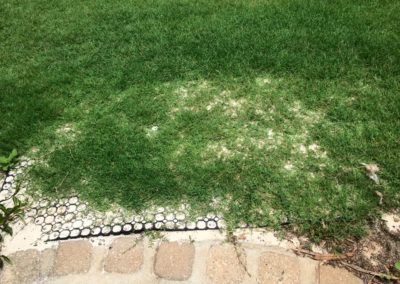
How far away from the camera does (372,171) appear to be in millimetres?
2977

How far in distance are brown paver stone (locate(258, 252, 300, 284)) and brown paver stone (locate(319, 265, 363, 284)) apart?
0.16m

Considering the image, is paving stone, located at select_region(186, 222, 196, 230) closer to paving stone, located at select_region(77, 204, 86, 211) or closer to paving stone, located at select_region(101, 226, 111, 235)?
paving stone, located at select_region(101, 226, 111, 235)

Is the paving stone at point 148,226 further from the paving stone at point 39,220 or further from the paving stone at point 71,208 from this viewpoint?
the paving stone at point 39,220

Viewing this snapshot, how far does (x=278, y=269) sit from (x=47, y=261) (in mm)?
1660

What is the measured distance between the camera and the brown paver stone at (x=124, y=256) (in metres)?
2.64

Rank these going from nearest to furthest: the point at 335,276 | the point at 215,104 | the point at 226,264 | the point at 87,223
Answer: the point at 335,276 < the point at 226,264 < the point at 87,223 < the point at 215,104

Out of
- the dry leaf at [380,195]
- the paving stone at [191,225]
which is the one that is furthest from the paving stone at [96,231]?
the dry leaf at [380,195]

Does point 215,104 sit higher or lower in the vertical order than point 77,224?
higher

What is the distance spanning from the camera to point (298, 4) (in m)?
4.74

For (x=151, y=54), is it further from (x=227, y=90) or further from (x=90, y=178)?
(x=90, y=178)

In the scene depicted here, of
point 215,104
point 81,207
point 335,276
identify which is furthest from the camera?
point 215,104

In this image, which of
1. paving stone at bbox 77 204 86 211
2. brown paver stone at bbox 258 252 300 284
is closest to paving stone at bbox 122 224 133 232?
paving stone at bbox 77 204 86 211

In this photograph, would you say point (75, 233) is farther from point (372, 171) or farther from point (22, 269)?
point (372, 171)

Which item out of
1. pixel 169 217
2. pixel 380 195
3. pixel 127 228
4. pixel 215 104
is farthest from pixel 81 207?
pixel 380 195
